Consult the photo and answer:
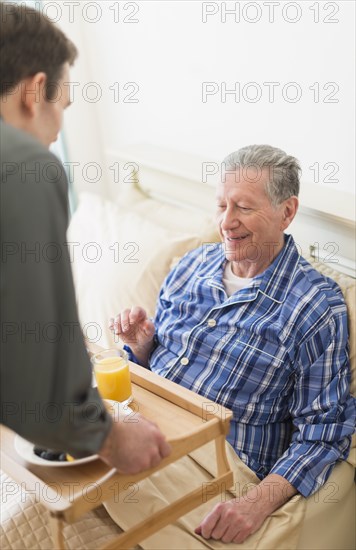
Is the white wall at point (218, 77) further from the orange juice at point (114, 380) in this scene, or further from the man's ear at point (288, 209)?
the orange juice at point (114, 380)

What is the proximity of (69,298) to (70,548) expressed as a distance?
2.22 ft

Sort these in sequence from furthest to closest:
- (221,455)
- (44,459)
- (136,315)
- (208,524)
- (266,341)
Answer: (136,315) < (266,341) < (208,524) < (221,455) < (44,459)

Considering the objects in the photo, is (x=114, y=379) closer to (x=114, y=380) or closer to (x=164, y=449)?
(x=114, y=380)

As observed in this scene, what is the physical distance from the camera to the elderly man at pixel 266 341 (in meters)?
1.61

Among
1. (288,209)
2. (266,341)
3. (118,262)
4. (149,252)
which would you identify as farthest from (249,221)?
(118,262)

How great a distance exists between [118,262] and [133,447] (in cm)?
122

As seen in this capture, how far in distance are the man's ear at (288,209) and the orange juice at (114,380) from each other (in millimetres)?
610

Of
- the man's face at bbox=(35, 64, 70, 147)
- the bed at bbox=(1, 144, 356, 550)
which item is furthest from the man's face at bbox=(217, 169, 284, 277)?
the man's face at bbox=(35, 64, 70, 147)

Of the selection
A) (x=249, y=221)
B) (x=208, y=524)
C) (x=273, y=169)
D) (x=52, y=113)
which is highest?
(x=52, y=113)

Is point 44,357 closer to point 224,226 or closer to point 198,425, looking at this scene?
point 198,425

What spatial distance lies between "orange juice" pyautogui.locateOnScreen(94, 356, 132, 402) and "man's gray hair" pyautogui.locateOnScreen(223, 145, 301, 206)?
616 millimetres

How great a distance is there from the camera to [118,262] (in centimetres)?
230

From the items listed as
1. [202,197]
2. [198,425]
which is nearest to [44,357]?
[198,425]

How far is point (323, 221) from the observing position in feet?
6.42
